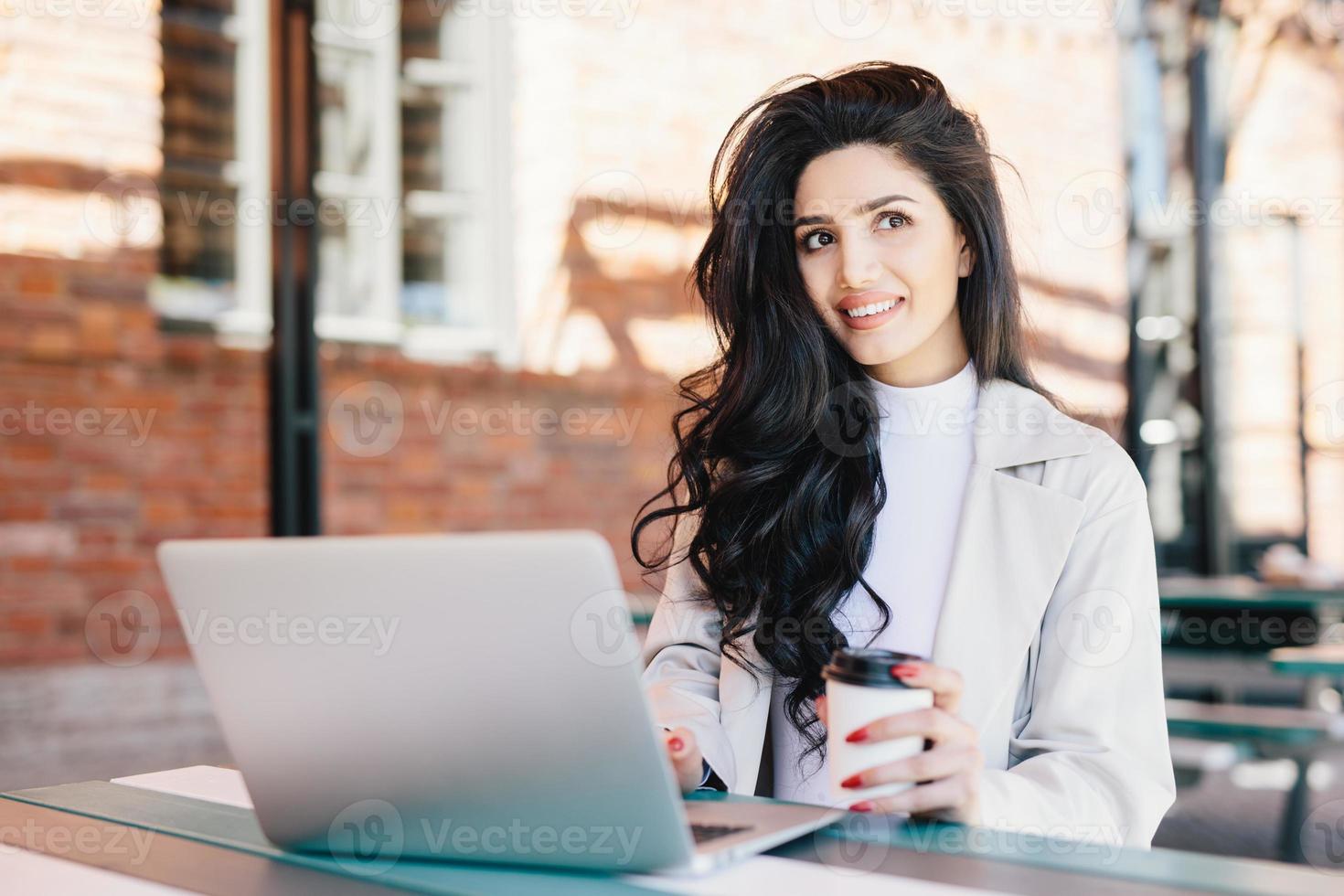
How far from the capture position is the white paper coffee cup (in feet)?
3.18

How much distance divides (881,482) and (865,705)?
0.70 m

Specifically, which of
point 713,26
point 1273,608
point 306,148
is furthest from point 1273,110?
point 306,148

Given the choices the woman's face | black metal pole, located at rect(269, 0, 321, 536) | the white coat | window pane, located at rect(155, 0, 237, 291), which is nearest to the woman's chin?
the woman's face

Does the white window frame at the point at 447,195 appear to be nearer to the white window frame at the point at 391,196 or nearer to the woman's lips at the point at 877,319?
the white window frame at the point at 391,196

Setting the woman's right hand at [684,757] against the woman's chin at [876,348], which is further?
the woman's chin at [876,348]

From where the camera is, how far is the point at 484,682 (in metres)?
0.85

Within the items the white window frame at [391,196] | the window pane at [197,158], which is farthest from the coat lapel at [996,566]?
the window pane at [197,158]

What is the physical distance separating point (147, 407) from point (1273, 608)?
3.54 meters

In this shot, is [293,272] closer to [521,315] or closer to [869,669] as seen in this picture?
[521,315]

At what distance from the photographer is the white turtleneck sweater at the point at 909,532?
158 centimetres

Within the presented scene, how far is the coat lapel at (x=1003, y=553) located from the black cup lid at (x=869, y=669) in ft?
1.65

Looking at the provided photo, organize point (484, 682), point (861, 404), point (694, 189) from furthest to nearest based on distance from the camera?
point (694, 189)
point (861, 404)
point (484, 682)

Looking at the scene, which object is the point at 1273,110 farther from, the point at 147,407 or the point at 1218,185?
the point at 147,407

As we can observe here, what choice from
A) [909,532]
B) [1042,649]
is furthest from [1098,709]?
[909,532]
